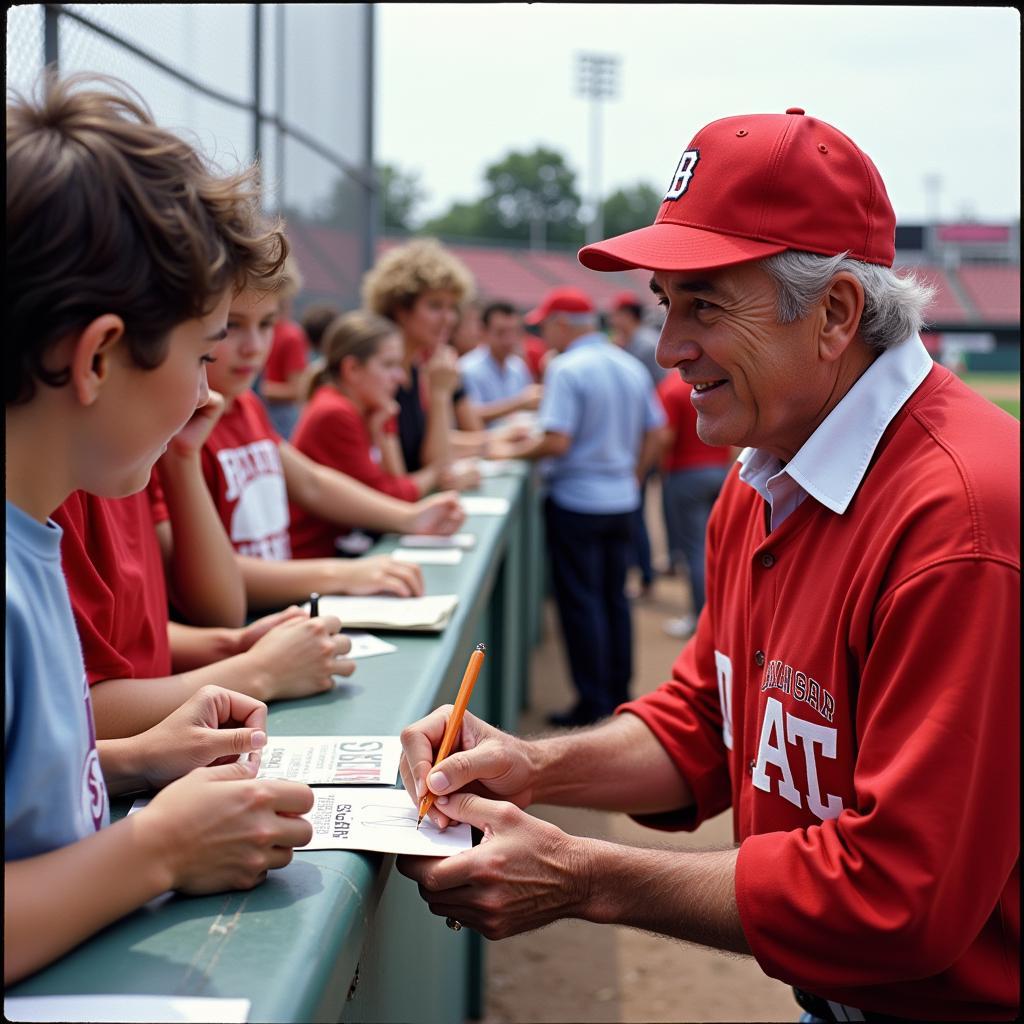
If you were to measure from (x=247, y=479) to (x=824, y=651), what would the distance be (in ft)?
6.12

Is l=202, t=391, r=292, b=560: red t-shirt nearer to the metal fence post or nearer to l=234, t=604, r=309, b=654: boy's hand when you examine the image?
l=234, t=604, r=309, b=654: boy's hand

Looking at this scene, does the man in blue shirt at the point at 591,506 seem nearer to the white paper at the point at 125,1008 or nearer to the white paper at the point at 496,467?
the white paper at the point at 496,467

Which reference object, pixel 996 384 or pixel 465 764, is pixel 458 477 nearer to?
pixel 465 764

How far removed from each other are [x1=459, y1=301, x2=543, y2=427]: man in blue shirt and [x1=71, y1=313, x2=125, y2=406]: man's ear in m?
8.08

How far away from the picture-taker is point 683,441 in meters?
8.02

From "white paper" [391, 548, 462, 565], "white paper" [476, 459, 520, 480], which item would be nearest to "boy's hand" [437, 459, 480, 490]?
"white paper" [476, 459, 520, 480]

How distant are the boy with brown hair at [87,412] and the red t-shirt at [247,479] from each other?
5.71 feet

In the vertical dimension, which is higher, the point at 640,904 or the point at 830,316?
the point at 830,316

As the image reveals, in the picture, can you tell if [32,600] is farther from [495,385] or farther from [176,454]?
[495,385]

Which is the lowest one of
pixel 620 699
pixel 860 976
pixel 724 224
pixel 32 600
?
pixel 620 699

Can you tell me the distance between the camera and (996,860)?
1.46 meters

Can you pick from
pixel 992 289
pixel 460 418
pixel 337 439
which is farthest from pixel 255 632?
pixel 992 289

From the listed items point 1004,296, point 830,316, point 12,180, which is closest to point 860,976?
point 830,316

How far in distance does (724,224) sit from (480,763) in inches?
36.6
